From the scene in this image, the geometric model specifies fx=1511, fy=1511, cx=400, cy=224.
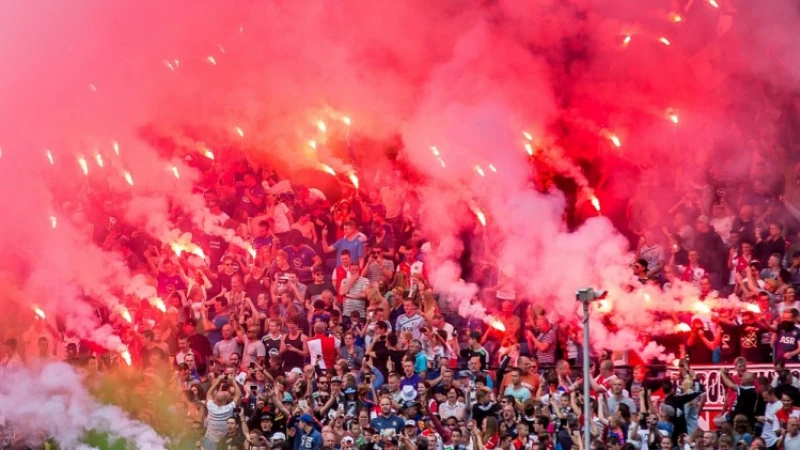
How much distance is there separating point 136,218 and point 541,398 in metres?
8.85

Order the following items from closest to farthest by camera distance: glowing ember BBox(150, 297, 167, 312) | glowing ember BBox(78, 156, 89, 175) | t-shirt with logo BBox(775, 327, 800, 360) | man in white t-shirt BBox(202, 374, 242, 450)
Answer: t-shirt with logo BBox(775, 327, 800, 360) < man in white t-shirt BBox(202, 374, 242, 450) < glowing ember BBox(150, 297, 167, 312) < glowing ember BBox(78, 156, 89, 175)

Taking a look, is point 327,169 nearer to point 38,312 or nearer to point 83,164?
point 83,164

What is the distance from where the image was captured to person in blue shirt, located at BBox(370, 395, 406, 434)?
1625cm

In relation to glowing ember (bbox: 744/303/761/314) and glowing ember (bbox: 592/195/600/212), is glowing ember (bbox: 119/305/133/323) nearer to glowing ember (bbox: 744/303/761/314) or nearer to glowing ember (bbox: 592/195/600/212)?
glowing ember (bbox: 592/195/600/212)

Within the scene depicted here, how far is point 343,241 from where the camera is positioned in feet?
64.4

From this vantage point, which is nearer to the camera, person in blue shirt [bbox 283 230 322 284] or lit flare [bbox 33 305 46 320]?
person in blue shirt [bbox 283 230 322 284]

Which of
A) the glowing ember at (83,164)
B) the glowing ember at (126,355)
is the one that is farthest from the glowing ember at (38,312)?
the glowing ember at (83,164)

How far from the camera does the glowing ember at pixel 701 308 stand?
53.1 ft

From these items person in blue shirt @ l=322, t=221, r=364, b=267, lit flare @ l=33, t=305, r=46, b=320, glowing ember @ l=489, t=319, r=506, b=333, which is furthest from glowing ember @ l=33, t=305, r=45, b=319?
glowing ember @ l=489, t=319, r=506, b=333

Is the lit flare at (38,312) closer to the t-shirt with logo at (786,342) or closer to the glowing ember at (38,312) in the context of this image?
the glowing ember at (38,312)

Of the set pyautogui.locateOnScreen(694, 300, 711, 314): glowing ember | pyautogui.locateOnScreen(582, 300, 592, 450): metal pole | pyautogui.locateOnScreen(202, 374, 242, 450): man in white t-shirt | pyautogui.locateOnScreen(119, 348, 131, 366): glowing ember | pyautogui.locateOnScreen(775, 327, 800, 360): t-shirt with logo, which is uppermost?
pyautogui.locateOnScreen(119, 348, 131, 366): glowing ember

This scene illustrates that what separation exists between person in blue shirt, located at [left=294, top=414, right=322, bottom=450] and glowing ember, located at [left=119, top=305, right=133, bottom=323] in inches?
199

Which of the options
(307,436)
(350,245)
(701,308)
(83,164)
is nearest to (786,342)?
(701,308)

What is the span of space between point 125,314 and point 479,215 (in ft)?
17.3
